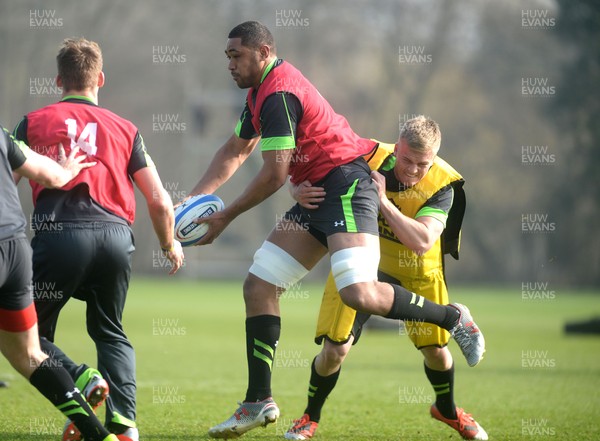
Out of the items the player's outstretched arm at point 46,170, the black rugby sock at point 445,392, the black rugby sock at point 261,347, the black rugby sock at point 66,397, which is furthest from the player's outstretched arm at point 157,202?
the black rugby sock at point 445,392

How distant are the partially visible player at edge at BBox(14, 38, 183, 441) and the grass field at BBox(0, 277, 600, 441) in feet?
2.59

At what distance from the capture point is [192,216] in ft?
20.8

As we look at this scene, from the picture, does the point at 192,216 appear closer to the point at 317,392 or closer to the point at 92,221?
the point at 92,221

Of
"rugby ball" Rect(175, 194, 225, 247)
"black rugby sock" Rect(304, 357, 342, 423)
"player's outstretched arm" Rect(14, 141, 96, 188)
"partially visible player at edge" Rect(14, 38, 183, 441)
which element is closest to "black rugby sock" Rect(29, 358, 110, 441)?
"partially visible player at edge" Rect(14, 38, 183, 441)

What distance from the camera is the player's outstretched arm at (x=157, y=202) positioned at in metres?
5.41

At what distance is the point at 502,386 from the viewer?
976cm

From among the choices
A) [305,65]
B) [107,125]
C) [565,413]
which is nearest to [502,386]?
[565,413]

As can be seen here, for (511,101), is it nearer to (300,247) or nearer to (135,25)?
(135,25)

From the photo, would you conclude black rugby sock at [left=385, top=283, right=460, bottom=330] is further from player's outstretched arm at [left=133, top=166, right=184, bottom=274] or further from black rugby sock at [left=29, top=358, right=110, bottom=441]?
black rugby sock at [left=29, top=358, right=110, bottom=441]

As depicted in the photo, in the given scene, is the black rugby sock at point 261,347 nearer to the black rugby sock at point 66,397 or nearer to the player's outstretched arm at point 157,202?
the player's outstretched arm at point 157,202

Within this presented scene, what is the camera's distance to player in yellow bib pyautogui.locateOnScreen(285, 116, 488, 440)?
20.3ft

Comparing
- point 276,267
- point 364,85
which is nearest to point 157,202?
point 276,267

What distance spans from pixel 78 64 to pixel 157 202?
36.9 inches

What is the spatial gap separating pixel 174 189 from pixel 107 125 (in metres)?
34.4
